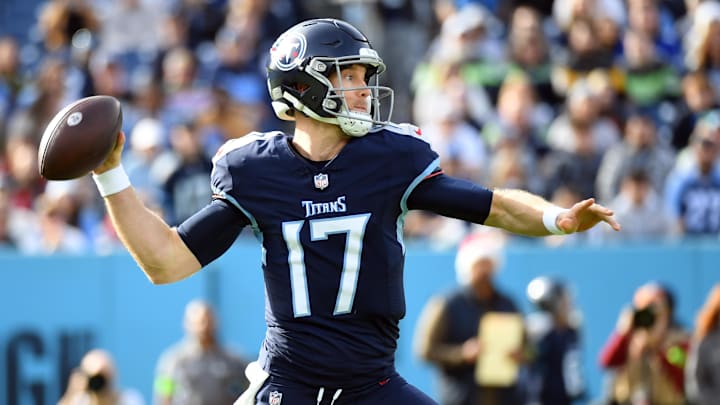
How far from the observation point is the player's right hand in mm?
4660

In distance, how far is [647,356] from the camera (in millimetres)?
9297

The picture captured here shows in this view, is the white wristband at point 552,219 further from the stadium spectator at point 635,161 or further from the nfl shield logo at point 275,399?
the stadium spectator at point 635,161

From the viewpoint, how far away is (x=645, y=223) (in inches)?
414

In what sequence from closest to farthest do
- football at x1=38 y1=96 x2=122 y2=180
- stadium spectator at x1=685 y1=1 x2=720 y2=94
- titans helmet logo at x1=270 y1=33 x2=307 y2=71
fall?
football at x1=38 y1=96 x2=122 y2=180, titans helmet logo at x1=270 y1=33 x2=307 y2=71, stadium spectator at x1=685 y1=1 x2=720 y2=94

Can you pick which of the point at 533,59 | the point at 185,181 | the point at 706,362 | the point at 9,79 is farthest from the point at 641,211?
the point at 9,79

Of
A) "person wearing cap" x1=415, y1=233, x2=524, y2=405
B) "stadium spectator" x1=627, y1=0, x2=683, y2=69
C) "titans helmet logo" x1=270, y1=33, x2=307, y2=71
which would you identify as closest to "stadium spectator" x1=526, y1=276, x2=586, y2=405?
"person wearing cap" x1=415, y1=233, x2=524, y2=405

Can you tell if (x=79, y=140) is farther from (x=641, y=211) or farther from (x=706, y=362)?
(x=641, y=211)

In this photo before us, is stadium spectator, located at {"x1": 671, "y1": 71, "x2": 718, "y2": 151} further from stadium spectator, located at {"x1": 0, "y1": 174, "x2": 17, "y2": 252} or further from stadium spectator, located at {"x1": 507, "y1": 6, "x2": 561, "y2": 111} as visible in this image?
stadium spectator, located at {"x1": 0, "y1": 174, "x2": 17, "y2": 252}

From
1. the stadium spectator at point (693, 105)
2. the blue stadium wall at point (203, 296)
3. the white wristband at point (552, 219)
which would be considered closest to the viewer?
the white wristband at point (552, 219)

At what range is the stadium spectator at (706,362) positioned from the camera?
29.9 ft

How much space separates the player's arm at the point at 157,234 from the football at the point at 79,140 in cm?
7

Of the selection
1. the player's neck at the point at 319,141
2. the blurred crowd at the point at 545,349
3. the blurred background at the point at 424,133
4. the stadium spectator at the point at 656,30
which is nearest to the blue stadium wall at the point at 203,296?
the blurred background at the point at 424,133

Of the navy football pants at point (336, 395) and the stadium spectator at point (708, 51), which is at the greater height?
the stadium spectator at point (708, 51)

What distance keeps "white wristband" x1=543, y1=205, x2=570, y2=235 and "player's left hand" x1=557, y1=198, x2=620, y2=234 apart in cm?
2
